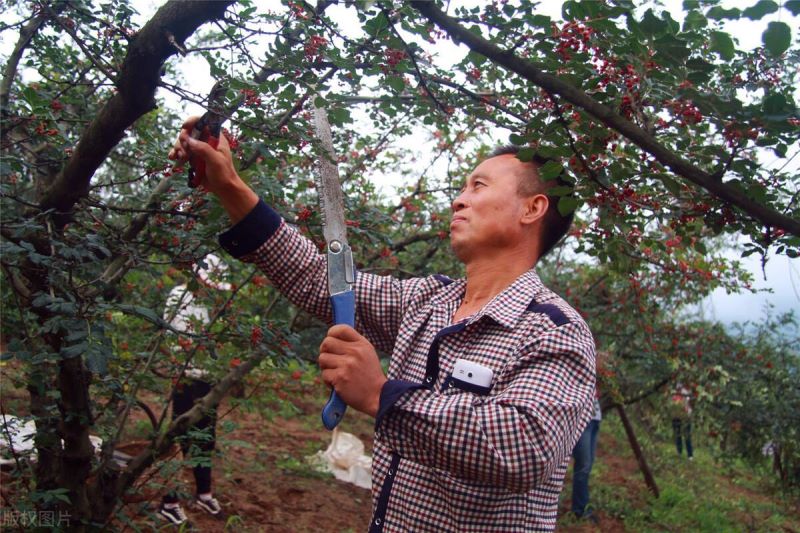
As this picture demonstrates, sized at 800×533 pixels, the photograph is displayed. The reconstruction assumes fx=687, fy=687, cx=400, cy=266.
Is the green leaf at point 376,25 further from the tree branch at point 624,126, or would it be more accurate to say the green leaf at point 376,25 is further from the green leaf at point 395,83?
the tree branch at point 624,126

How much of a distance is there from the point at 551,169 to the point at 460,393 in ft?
1.98

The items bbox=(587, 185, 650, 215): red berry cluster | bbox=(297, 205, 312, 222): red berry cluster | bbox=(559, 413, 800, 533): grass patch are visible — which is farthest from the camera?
bbox=(559, 413, 800, 533): grass patch

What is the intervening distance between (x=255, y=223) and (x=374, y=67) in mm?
595

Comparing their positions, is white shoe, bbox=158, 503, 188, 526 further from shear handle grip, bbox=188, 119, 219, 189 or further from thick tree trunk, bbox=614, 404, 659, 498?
thick tree trunk, bbox=614, 404, 659, 498

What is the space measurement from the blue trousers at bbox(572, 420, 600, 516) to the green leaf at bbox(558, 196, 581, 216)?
445 centimetres

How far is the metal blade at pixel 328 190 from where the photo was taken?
1.74 meters

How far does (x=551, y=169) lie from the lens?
5.49ft

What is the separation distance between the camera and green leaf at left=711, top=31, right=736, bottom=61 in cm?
124

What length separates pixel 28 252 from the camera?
80.8 inches

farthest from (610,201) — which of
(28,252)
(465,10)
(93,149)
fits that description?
(28,252)

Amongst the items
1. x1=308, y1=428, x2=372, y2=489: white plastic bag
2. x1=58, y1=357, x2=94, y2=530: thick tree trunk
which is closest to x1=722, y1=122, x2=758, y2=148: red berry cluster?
x1=58, y1=357, x2=94, y2=530: thick tree trunk

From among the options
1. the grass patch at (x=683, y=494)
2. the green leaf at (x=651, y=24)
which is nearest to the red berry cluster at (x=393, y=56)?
the green leaf at (x=651, y=24)

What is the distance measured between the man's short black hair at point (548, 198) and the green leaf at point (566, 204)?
0.04 meters

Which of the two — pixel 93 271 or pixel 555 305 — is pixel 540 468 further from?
pixel 93 271
